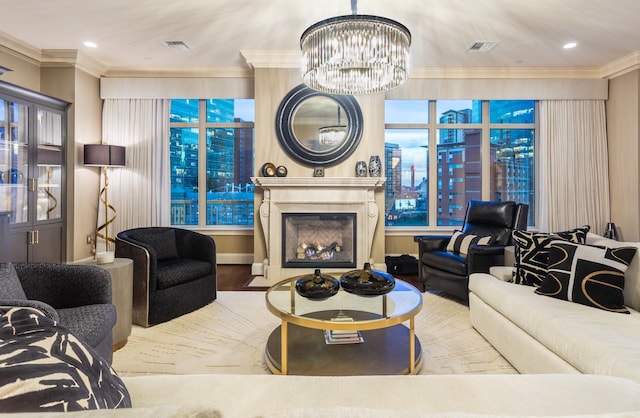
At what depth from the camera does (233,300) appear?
11.1 feet

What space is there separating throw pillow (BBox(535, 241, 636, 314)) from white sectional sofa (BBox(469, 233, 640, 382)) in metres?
0.06

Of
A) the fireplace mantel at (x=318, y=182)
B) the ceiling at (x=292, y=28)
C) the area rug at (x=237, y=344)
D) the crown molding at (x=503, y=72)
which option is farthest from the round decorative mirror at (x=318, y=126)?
the area rug at (x=237, y=344)

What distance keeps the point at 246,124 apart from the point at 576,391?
4829 millimetres

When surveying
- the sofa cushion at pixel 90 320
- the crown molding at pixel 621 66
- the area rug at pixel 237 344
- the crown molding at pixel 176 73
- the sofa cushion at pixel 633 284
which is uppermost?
the crown molding at pixel 176 73

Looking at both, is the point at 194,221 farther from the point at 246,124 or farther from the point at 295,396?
the point at 295,396

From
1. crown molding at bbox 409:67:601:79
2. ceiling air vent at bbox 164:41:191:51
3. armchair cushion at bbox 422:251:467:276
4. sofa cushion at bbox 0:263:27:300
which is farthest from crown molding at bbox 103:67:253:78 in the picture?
sofa cushion at bbox 0:263:27:300

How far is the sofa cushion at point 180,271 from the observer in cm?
278

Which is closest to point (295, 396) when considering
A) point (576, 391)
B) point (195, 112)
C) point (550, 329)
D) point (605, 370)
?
point (576, 391)

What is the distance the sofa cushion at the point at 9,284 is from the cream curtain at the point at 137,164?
10.4 feet

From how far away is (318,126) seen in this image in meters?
4.38

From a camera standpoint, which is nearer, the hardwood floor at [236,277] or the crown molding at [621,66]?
the hardwood floor at [236,277]

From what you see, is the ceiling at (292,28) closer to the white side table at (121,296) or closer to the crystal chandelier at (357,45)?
the crystal chandelier at (357,45)

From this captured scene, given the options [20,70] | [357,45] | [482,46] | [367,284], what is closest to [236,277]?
[367,284]

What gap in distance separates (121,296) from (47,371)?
6.29 ft
